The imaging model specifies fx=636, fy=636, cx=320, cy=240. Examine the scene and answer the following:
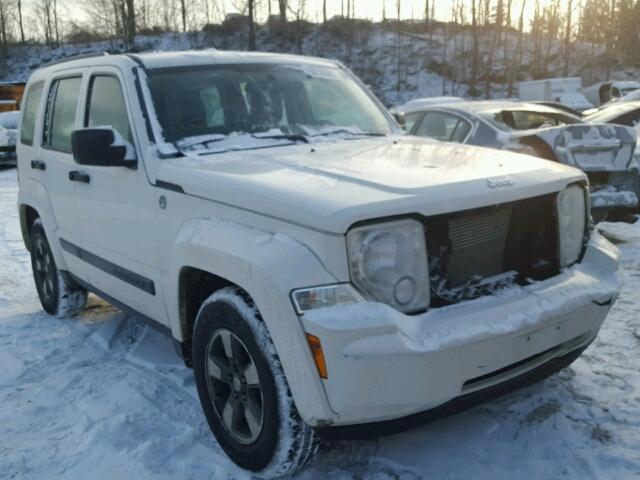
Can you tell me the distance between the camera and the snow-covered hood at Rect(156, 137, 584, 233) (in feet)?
7.80

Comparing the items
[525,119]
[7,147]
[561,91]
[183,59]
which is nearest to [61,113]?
[183,59]

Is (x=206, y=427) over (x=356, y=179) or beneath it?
beneath

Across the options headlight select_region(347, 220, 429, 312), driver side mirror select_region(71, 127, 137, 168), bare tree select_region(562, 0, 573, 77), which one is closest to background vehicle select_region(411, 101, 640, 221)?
headlight select_region(347, 220, 429, 312)

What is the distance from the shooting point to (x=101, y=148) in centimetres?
322

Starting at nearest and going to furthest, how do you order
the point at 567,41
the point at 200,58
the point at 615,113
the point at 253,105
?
the point at 253,105, the point at 200,58, the point at 615,113, the point at 567,41

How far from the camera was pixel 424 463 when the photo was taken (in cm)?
279

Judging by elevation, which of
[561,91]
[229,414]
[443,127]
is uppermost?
[443,127]

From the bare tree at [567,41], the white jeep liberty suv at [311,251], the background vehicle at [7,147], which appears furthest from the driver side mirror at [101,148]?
the bare tree at [567,41]

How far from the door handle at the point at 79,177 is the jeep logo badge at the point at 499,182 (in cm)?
244

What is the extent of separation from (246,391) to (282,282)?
67 cm

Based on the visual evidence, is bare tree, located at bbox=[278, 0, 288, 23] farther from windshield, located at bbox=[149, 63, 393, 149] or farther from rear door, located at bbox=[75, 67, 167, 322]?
rear door, located at bbox=[75, 67, 167, 322]

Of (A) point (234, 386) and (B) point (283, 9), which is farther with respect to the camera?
(B) point (283, 9)

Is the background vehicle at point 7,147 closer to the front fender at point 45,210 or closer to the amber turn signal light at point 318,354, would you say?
the front fender at point 45,210

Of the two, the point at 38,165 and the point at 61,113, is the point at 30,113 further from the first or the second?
the point at 61,113
